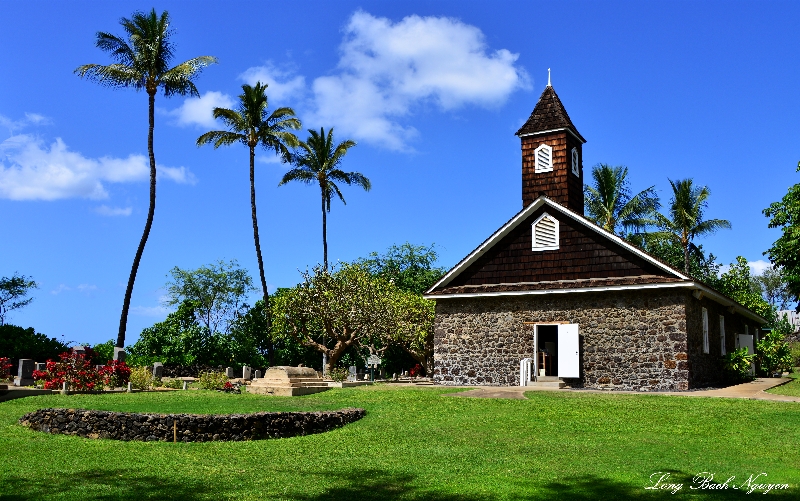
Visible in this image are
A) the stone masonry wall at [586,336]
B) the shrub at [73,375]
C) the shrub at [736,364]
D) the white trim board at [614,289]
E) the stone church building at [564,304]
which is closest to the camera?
the white trim board at [614,289]

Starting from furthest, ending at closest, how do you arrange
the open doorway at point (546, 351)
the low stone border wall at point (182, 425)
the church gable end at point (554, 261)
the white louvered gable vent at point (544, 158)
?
the white louvered gable vent at point (544, 158), the open doorway at point (546, 351), the church gable end at point (554, 261), the low stone border wall at point (182, 425)

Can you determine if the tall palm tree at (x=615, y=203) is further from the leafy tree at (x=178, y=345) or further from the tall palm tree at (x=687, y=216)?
the leafy tree at (x=178, y=345)

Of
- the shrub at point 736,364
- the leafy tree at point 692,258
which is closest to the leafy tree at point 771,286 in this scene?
the leafy tree at point 692,258

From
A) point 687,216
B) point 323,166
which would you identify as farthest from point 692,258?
point 323,166

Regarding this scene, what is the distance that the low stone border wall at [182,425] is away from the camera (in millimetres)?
13203

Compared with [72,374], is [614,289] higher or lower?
higher

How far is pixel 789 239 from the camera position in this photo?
33.4m

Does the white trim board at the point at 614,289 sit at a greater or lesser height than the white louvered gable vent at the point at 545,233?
lesser

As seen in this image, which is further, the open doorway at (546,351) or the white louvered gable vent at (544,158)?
the white louvered gable vent at (544,158)

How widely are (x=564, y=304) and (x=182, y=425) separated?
13959 millimetres

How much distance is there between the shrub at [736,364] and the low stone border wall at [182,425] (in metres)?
17.1

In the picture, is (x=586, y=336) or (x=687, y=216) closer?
(x=586, y=336)

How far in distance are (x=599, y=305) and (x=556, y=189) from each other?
5.04 m

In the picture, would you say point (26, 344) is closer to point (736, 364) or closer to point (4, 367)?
point (4, 367)
